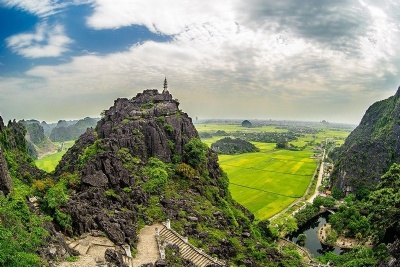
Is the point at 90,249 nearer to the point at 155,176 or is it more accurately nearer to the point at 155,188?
the point at 155,188

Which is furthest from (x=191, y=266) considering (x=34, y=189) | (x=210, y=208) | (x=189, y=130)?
(x=189, y=130)

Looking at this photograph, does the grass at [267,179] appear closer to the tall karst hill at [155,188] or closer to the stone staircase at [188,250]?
the tall karst hill at [155,188]

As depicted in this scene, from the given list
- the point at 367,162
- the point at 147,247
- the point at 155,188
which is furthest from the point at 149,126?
the point at 367,162

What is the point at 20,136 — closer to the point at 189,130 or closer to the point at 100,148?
the point at 100,148

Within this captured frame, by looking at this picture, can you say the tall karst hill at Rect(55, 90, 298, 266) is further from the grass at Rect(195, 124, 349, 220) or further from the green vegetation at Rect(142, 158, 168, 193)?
the grass at Rect(195, 124, 349, 220)

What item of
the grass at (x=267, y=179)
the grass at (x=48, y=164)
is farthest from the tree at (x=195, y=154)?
the grass at (x=48, y=164)
